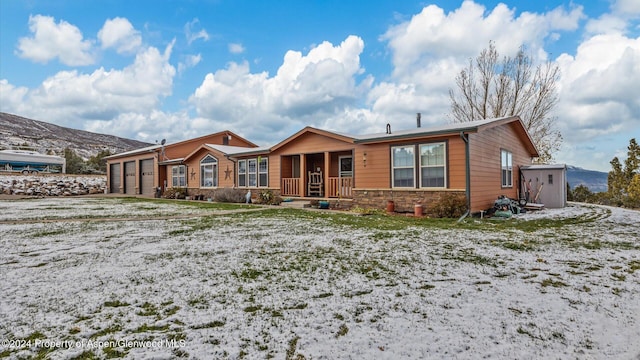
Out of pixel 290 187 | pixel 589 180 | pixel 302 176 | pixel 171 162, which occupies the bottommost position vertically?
pixel 290 187

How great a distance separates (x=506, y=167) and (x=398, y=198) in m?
4.98

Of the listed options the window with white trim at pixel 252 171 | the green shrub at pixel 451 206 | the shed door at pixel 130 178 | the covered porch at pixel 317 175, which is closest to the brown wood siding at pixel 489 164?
the green shrub at pixel 451 206

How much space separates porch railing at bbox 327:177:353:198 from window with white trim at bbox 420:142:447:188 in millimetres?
3181

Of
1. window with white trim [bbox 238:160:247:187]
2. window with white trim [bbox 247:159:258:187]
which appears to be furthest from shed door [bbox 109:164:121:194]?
window with white trim [bbox 247:159:258:187]

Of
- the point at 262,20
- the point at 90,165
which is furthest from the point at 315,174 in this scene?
the point at 90,165

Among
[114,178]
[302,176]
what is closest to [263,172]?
[302,176]

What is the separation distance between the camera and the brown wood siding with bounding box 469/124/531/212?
9.85m

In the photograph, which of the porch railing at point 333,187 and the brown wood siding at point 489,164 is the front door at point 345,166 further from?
the brown wood siding at point 489,164

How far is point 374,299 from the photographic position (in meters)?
2.86

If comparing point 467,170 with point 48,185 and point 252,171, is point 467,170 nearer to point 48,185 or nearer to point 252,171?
point 252,171

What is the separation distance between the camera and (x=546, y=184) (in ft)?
42.1

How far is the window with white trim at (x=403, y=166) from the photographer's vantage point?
10.7 meters

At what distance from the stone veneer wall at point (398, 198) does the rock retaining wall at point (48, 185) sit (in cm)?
2395

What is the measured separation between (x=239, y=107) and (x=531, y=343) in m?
24.0
